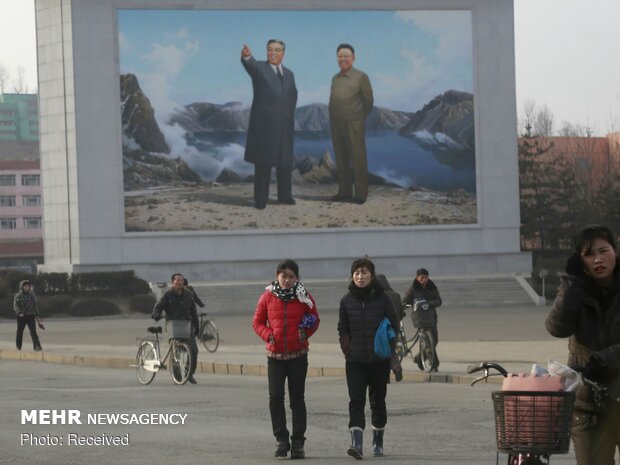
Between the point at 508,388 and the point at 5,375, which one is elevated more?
the point at 508,388

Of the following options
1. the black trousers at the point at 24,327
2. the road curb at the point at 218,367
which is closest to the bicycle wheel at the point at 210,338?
the road curb at the point at 218,367

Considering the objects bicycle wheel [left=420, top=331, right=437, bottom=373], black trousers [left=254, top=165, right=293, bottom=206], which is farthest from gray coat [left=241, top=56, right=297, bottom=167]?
bicycle wheel [left=420, top=331, right=437, bottom=373]

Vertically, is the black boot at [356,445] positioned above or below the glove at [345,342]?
below

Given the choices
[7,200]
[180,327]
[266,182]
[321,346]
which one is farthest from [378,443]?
[7,200]

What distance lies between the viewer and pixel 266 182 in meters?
60.8

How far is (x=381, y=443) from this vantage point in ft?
40.5

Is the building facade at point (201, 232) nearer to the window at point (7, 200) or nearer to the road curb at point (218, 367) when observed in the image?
the road curb at point (218, 367)

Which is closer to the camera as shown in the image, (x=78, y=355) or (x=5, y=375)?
(x=5, y=375)

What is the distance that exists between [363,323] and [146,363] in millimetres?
9094

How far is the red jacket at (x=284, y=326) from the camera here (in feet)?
41.0

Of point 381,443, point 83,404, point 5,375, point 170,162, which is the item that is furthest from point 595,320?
point 170,162

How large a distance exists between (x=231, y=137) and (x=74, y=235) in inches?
303

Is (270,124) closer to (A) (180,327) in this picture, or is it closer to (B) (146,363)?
(B) (146,363)

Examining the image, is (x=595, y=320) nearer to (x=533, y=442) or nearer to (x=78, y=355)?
(x=533, y=442)
